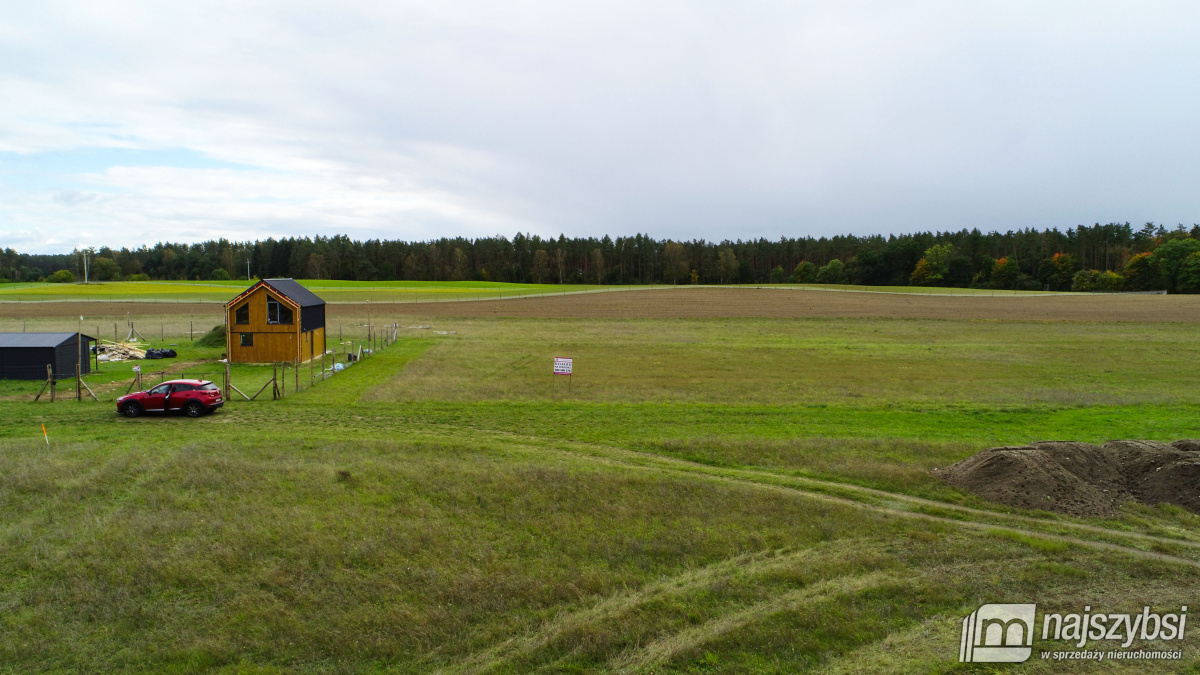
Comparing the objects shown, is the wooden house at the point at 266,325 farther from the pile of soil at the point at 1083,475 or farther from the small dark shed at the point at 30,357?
the pile of soil at the point at 1083,475

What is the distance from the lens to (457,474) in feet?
55.6

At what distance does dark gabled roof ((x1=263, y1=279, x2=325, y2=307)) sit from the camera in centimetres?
3888

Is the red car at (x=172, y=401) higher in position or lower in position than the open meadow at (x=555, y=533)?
higher

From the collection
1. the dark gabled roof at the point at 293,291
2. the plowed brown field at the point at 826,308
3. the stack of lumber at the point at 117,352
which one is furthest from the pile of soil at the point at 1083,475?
the plowed brown field at the point at 826,308

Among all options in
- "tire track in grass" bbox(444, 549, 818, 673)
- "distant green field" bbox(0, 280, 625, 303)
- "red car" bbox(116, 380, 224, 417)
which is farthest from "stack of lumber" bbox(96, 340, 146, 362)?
"distant green field" bbox(0, 280, 625, 303)

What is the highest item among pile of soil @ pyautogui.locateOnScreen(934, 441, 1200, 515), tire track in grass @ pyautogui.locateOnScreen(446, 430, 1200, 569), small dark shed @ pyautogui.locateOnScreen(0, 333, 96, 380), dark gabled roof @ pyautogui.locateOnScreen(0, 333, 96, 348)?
dark gabled roof @ pyautogui.locateOnScreen(0, 333, 96, 348)

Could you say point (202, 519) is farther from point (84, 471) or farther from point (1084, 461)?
point (1084, 461)

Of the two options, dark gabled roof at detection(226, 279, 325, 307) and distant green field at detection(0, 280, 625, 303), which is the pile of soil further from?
distant green field at detection(0, 280, 625, 303)

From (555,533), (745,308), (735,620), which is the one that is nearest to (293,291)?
(555,533)

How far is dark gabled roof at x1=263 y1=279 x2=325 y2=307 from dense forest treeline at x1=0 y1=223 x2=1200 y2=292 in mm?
141678

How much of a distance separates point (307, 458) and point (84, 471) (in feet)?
17.3

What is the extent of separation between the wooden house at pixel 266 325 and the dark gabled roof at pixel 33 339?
7709 millimetres

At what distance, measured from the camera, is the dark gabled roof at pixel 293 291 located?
3888cm

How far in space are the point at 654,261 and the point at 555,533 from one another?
18435 centimetres
